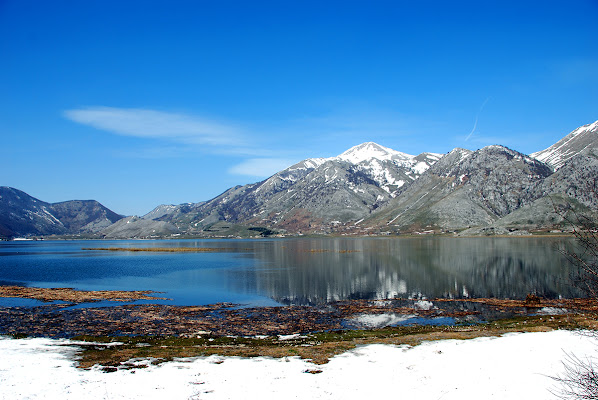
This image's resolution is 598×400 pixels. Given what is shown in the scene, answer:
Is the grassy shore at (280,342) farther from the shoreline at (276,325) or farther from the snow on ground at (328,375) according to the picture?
the snow on ground at (328,375)

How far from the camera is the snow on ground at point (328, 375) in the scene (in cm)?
1947

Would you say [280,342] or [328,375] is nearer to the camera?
[328,375]

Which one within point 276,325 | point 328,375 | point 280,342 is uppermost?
point 328,375

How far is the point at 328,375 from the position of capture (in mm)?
22469

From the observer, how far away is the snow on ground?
Answer: 1947 centimetres

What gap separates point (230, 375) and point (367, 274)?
7481cm

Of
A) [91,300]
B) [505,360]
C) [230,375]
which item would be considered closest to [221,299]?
[91,300]

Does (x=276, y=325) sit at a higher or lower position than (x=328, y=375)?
lower

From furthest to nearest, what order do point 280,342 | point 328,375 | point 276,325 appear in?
point 276,325
point 280,342
point 328,375

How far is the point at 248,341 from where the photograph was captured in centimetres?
3494

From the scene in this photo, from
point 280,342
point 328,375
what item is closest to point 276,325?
point 280,342

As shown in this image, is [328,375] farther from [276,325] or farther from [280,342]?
[276,325]

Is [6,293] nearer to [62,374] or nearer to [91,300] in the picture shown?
[91,300]

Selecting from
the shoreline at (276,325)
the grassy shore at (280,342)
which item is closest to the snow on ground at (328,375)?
the grassy shore at (280,342)
